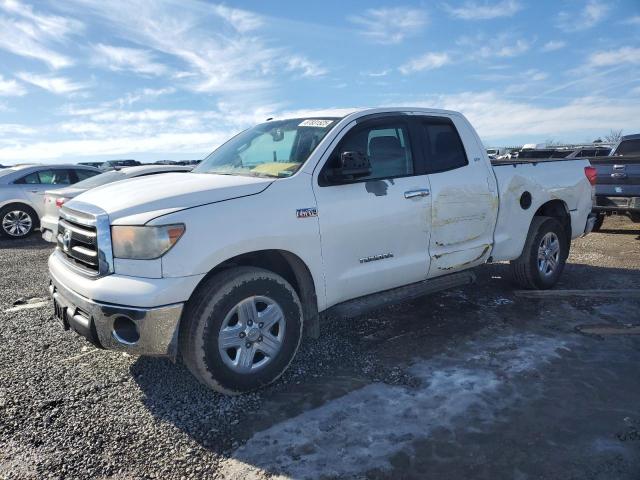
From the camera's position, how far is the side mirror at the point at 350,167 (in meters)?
3.55

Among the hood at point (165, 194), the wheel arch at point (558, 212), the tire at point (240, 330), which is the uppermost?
the hood at point (165, 194)

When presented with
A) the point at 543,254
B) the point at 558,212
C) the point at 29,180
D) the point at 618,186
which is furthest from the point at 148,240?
the point at 29,180

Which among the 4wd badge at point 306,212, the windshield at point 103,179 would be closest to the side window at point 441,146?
the 4wd badge at point 306,212

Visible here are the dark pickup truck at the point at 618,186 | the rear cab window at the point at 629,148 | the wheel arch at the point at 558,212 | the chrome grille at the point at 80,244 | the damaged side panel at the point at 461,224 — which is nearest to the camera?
the chrome grille at the point at 80,244

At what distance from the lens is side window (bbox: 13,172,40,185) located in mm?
10766

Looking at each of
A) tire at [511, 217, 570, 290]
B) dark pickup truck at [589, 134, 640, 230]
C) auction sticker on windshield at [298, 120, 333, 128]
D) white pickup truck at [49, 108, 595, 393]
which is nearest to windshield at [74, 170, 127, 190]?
white pickup truck at [49, 108, 595, 393]

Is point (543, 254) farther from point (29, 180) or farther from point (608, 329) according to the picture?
point (29, 180)

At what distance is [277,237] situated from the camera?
327cm

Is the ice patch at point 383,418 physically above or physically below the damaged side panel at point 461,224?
below

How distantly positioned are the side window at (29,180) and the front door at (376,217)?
383 inches

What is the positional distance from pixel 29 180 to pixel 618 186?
474 inches

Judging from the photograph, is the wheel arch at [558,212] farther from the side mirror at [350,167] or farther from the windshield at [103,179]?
the windshield at [103,179]

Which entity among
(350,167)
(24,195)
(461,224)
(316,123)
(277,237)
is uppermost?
(316,123)

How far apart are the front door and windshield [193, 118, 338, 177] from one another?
0.76ft
